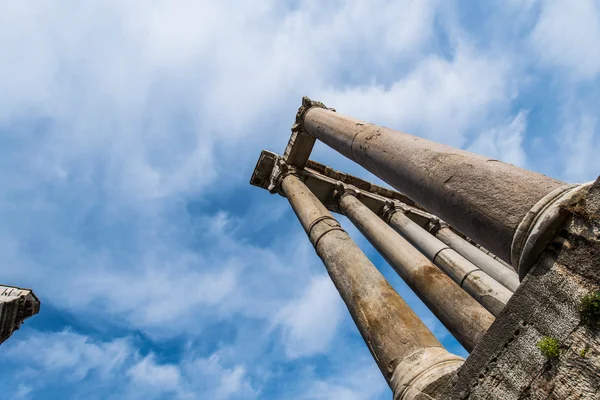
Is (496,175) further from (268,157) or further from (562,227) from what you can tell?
(268,157)

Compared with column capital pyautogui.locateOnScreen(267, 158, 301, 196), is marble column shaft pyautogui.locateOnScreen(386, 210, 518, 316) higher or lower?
lower

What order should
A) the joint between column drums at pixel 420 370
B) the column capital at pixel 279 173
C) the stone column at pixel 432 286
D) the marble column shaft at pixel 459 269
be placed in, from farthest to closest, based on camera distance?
the column capital at pixel 279 173 < the marble column shaft at pixel 459 269 < the stone column at pixel 432 286 < the joint between column drums at pixel 420 370

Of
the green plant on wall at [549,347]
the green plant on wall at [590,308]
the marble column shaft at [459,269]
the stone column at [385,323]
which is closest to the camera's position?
the green plant on wall at [590,308]

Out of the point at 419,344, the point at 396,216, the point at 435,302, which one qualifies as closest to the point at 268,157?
the point at 396,216

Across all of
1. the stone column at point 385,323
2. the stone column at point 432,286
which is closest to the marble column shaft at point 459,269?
the stone column at point 432,286

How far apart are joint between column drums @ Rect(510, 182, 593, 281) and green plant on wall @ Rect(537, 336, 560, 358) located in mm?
708

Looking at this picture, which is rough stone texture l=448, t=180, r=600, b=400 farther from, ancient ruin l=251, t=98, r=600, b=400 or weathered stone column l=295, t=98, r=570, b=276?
weathered stone column l=295, t=98, r=570, b=276

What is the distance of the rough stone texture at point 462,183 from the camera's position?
416 centimetres

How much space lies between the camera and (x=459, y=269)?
39.3 feet

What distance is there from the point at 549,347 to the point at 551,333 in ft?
0.39

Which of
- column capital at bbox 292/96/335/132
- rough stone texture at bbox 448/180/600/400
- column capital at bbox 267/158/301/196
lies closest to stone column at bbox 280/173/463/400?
rough stone texture at bbox 448/180/600/400

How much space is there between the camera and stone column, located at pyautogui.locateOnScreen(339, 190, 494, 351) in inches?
329

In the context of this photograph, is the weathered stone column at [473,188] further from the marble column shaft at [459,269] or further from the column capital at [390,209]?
the column capital at [390,209]

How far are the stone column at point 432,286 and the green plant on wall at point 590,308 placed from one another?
16.3ft
